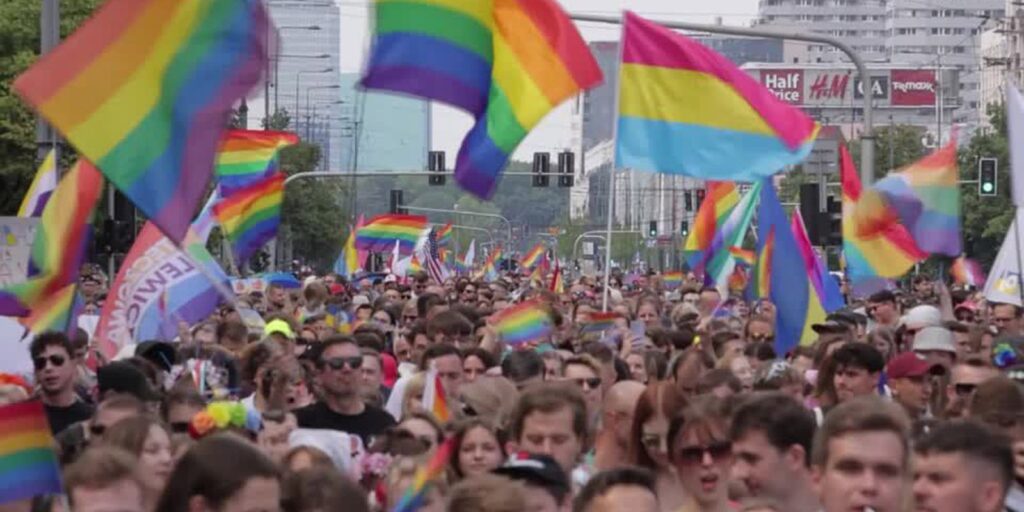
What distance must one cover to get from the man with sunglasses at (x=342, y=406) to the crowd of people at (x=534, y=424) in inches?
0.5

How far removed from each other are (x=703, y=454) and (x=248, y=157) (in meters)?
14.3

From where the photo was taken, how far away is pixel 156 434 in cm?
868

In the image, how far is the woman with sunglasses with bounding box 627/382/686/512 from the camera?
30.1ft

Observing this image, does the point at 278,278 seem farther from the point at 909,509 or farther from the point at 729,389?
the point at 909,509

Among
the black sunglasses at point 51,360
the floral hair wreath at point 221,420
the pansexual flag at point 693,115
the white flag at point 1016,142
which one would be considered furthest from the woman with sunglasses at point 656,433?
the white flag at point 1016,142

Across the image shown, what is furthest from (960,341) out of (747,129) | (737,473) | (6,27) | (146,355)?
(6,27)

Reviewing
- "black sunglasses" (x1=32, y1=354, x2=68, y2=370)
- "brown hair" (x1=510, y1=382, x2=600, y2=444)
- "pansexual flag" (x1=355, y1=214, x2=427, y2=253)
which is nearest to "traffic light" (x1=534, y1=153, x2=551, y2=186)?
"pansexual flag" (x1=355, y1=214, x2=427, y2=253)

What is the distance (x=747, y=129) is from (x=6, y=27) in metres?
33.7

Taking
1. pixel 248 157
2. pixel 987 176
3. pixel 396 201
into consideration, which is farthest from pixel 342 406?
pixel 396 201

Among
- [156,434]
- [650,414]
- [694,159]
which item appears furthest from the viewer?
[694,159]

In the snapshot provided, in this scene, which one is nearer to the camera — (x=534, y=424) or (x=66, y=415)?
(x=534, y=424)

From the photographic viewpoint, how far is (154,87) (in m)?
9.58

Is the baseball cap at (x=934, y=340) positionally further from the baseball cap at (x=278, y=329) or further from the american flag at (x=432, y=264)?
the american flag at (x=432, y=264)

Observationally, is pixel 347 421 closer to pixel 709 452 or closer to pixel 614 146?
pixel 709 452
